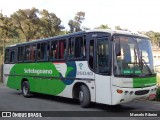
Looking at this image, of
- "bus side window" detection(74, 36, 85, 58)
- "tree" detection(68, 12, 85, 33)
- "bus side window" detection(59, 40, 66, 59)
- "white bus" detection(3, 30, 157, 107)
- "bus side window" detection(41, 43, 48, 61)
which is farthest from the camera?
"tree" detection(68, 12, 85, 33)

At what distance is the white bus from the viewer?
11.1 m

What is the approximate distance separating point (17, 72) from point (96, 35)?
7.76 meters

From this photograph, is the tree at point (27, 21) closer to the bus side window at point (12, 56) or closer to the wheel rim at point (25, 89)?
the bus side window at point (12, 56)

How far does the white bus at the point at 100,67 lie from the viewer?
11.1 m

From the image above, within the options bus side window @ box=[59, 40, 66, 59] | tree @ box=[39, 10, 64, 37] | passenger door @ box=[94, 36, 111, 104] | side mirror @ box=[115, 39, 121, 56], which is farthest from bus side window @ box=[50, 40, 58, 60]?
tree @ box=[39, 10, 64, 37]

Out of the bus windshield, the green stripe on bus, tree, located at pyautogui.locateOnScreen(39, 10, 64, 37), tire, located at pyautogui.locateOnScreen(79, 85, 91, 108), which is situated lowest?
tire, located at pyautogui.locateOnScreen(79, 85, 91, 108)

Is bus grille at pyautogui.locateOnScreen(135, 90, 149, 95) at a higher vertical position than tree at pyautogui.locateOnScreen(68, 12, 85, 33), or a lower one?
lower

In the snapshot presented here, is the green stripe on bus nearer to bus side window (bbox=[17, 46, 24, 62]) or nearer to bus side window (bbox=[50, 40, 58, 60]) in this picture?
bus side window (bbox=[50, 40, 58, 60])

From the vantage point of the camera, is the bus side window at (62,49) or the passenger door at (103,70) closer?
the passenger door at (103,70)

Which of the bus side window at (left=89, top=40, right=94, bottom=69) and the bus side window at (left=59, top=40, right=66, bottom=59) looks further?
the bus side window at (left=59, top=40, right=66, bottom=59)

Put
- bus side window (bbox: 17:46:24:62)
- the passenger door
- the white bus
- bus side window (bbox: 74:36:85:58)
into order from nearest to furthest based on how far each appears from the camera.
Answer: the white bus < the passenger door < bus side window (bbox: 74:36:85:58) < bus side window (bbox: 17:46:24:62)

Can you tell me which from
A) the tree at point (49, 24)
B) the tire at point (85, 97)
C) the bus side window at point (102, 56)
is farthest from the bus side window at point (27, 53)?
the tree at point (49, 24)

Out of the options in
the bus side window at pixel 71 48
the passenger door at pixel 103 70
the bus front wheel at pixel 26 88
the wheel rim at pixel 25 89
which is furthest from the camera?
the wheel rim at pixel 25 89

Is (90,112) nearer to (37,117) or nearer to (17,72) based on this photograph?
(37,117)
